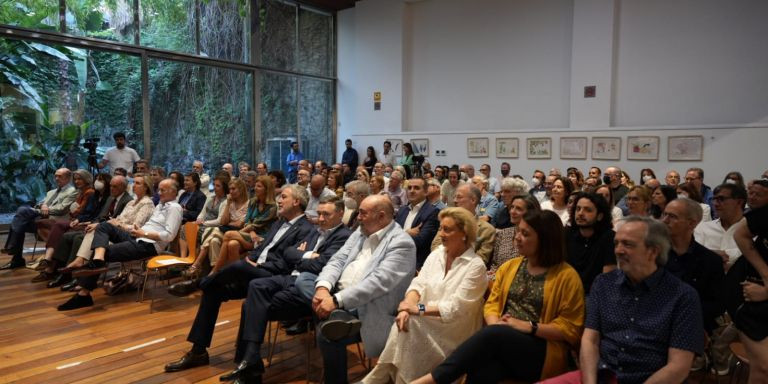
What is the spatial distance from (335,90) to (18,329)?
10.6 metres

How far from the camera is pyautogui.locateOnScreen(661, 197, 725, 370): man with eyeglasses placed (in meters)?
2.66

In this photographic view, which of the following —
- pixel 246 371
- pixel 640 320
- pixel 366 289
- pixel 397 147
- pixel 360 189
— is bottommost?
pixel 246 371

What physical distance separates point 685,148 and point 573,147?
1909 millimetres

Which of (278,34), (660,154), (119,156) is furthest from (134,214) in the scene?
(660,154)

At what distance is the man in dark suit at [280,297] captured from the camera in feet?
10.3

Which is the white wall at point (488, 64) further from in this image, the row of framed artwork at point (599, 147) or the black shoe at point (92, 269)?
the black shoe at point (92, 269)

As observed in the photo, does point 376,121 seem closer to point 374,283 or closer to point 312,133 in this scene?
point 312,133

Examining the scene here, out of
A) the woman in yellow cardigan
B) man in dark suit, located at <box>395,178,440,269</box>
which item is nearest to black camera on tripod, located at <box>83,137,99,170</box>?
man in dark suit, located at <box>395,178,440,269</box>

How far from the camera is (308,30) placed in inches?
520

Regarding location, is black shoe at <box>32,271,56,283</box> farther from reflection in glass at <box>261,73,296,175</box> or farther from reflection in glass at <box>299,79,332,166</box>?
reflection in glass at <box>299,79,332,166</box>

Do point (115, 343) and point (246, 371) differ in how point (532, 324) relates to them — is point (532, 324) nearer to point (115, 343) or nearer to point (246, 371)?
point (246, 371)

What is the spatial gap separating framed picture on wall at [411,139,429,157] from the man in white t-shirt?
608 cm

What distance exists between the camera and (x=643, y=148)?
370 inches

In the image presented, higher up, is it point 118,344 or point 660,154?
point 660,154
